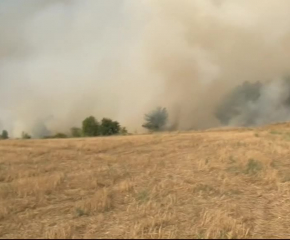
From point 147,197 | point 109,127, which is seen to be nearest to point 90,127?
point 109,127

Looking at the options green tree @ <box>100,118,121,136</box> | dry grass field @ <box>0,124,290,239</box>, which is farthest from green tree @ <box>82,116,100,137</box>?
dry grass field @ <box>0,124,290,239</box>

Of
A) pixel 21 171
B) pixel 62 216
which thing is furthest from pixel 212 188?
pixel 21 171

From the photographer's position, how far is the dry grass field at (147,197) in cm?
680

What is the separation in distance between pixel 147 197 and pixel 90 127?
173 ft

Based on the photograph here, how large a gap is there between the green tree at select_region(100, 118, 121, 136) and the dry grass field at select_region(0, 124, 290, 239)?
149 feet

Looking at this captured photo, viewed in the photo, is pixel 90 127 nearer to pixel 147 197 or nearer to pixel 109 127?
pixel 109 127

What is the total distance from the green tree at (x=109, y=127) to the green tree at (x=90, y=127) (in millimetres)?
918

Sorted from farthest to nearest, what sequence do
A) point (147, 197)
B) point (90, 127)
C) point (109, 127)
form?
1. point (109, 127)
2. point (90, 127)
3. point (147, 197)

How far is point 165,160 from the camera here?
15.0 metres

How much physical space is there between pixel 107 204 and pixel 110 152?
10.2 m

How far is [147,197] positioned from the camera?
29.2 feet

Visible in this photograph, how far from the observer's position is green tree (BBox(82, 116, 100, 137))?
195 ft

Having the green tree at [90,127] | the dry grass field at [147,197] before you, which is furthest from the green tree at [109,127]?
the dry grass field at [147,197]

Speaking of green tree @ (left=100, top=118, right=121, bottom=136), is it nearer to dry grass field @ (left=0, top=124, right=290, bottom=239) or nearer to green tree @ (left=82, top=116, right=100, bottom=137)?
green tree @ (left=82, top=116, right=100, bottom=137)
